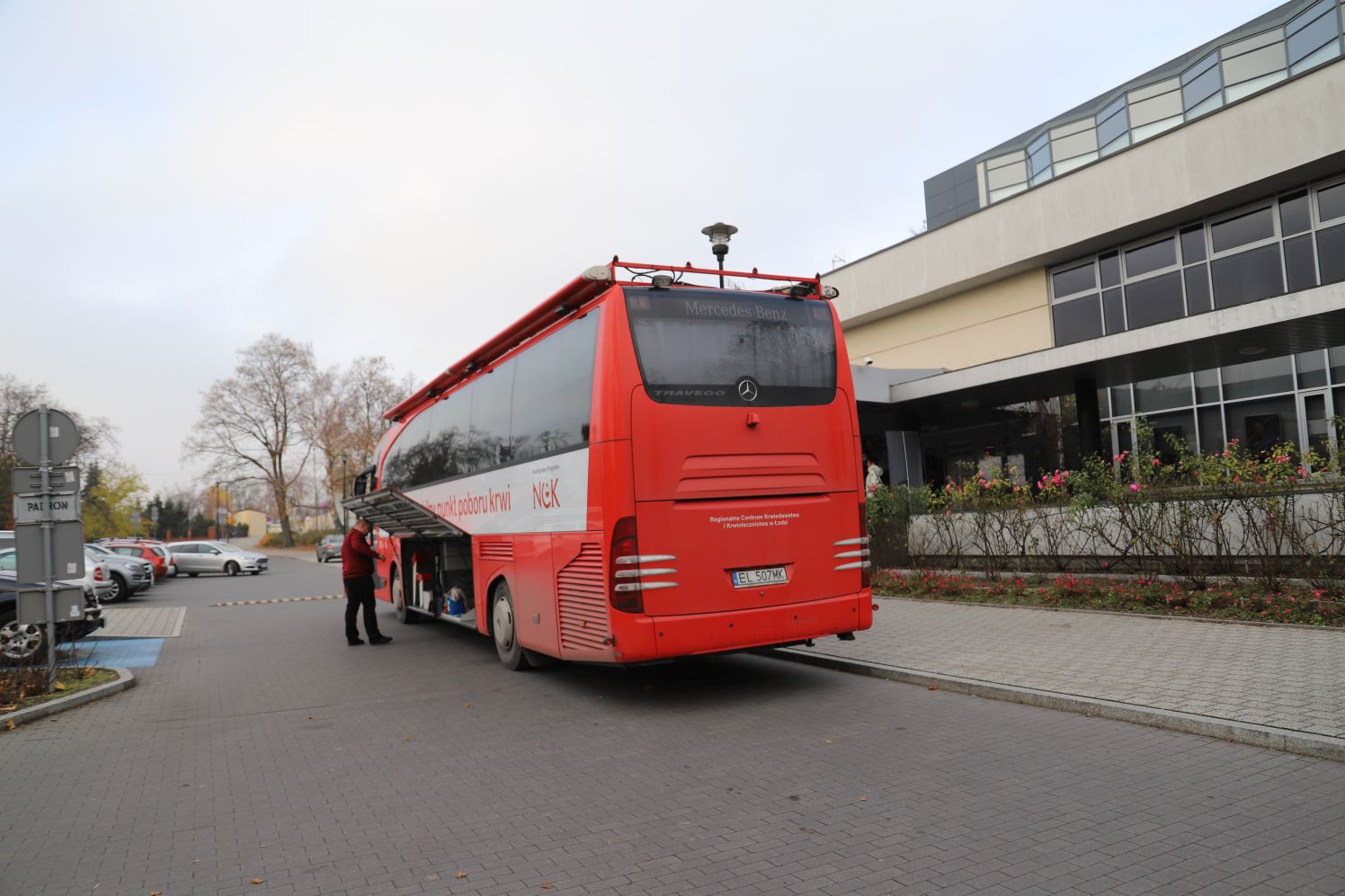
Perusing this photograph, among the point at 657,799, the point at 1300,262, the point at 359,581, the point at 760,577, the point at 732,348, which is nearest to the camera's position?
the point at 657,799

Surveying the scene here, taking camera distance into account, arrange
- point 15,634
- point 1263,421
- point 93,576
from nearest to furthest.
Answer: point 15,634, point 93,576, point 1263,421

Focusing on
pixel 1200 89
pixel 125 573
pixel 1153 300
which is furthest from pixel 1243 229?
pixel 125 573

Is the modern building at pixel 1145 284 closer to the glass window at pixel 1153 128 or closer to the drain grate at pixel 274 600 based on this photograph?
the glass window at pixel 1153 128

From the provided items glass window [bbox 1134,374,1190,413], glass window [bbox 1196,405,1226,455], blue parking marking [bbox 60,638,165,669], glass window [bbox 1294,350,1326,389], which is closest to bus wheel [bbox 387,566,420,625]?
blue parking marking [bbox 60,638,165,669]

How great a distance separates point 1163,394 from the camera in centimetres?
2180

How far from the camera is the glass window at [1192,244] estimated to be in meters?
20.0

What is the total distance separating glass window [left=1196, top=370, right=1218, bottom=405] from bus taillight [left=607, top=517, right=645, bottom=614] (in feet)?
59.9

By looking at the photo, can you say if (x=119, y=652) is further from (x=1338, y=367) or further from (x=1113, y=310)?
(x=1338, y=367)

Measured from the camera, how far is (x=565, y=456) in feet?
26.6

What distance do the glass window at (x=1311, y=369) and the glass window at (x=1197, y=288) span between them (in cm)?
211

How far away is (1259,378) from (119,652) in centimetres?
2279

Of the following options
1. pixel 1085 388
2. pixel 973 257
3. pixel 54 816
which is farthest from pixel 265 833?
pixel 973 257

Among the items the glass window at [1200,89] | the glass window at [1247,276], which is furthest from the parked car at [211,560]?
the glass window at [1200,89]

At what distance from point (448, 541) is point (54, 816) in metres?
7.20
